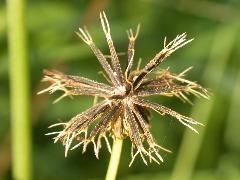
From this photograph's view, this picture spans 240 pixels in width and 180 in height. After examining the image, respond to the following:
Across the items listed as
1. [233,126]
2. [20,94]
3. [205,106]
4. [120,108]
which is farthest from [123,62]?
[120,108]

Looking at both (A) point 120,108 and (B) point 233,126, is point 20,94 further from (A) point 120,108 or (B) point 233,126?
(B) point 233,126

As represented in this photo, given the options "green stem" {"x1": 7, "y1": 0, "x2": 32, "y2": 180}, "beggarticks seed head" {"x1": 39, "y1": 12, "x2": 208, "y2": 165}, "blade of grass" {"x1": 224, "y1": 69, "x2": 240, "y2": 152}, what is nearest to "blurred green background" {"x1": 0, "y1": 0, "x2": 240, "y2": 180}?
"blade of grass" {"x1": 224, "y1": 69, "x2": 240, "y2": 152}

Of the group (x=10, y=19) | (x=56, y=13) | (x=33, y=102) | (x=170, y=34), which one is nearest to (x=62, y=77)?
(x=10, y=19)

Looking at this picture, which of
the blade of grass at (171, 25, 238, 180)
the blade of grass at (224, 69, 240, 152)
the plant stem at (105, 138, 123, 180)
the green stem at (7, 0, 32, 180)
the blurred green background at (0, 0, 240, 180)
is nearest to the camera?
the plant stem at (105, 138, 123, 180)

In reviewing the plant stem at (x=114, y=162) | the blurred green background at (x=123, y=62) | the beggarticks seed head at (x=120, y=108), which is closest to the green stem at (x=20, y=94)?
the beggarticks seed head at (x=120, y=108)

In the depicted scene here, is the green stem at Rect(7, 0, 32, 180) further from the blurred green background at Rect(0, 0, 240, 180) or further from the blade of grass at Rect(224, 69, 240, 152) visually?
the blade of grass at Rect(224, 69, 240, 152)

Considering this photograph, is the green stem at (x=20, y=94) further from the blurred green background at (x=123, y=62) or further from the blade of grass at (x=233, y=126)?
the blade of grass at (x=233, y=126)

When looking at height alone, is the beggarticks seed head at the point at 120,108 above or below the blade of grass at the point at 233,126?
above
